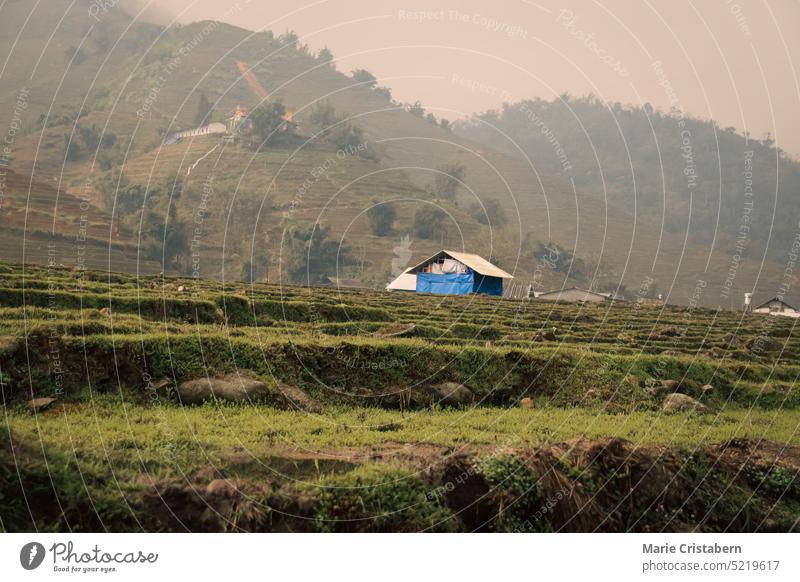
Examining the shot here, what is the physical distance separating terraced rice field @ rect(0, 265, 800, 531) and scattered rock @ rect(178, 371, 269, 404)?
5cm

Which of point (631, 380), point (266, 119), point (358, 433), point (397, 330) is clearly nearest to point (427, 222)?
point (266, 119)

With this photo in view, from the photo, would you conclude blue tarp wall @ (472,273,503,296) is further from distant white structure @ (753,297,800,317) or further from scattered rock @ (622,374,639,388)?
scattered rock @ (622,374,639,388)

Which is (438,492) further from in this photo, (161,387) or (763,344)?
(763,344)

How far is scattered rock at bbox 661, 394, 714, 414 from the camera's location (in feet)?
65.2

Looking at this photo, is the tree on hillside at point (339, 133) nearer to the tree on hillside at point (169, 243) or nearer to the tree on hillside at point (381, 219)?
the tree on hillside at point (381, 219)

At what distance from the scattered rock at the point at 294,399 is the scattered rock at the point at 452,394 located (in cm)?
324

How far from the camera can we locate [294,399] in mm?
16062

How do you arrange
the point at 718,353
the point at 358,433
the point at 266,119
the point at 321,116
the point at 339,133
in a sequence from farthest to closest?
1. the point at 321,116
2. the point at 339,133
3. the point at 266,119
4. the point at 718,353
5. the point at 358,433

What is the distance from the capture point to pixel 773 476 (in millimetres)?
14570

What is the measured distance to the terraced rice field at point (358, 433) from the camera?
10250 mm

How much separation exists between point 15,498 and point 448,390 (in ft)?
35.1

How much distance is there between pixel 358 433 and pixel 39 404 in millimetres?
5113

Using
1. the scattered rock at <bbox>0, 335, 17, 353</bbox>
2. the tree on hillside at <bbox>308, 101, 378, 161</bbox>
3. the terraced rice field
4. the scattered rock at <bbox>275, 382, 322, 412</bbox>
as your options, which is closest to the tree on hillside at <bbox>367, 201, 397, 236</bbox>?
the tree on hillside at <bbox>308, 101, 378, 161</bbox>

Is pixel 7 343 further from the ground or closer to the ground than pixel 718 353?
further from the ground
